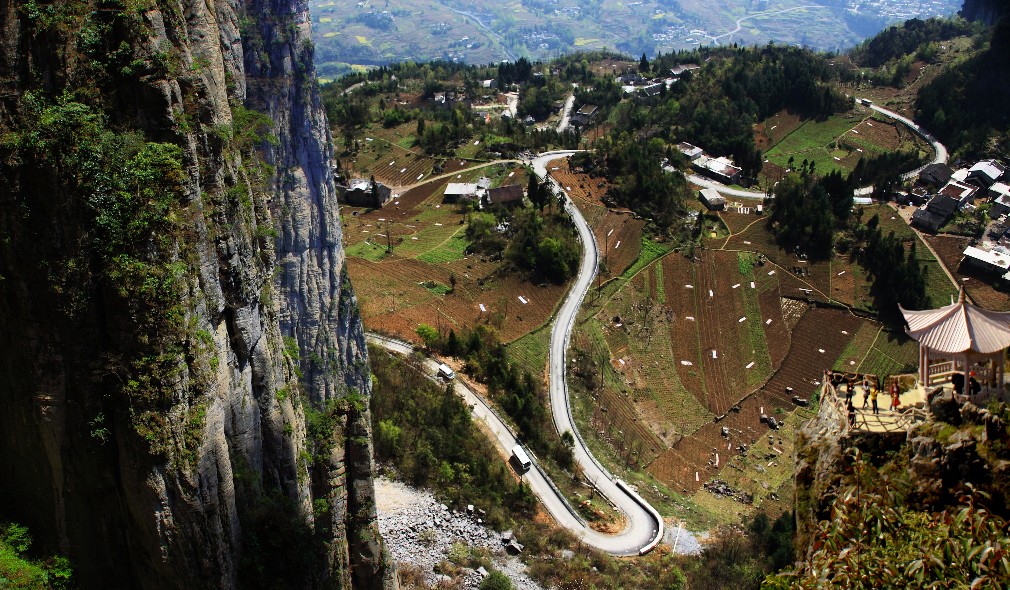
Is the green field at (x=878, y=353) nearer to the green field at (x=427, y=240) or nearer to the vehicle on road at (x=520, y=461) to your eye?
the vehicle on road at (x=520, y=461)

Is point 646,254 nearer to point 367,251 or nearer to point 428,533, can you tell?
point 367,251

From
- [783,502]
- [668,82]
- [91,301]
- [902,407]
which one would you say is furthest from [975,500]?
[668,82]

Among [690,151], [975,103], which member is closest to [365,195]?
[690,151]

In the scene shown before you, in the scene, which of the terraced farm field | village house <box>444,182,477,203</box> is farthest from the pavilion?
village house <box>444,182,477,203</box>

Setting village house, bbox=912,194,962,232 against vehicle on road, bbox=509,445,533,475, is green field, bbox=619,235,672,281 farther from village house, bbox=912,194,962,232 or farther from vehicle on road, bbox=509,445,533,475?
vehicle on road, bbox=509,445,533,475

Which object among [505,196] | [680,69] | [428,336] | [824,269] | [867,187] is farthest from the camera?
[680,69]

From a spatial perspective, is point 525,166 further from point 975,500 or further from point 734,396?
point 975,500
